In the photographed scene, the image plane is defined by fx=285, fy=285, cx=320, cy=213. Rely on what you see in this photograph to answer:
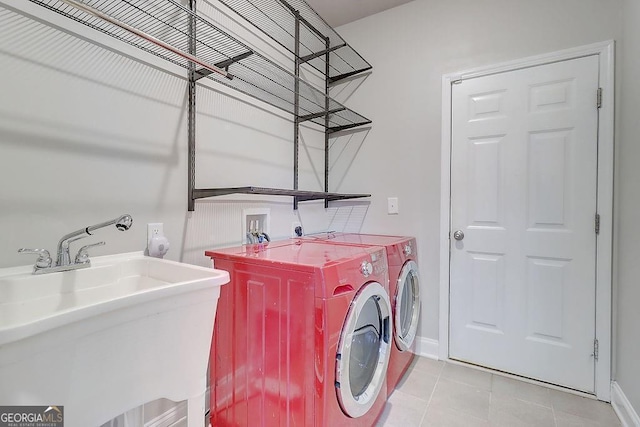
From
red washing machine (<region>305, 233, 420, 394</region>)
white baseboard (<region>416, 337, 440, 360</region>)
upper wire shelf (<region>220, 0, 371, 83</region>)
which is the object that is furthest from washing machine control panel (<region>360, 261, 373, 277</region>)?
upper wire shelf (<region>220, 0, 371, 83</region>)

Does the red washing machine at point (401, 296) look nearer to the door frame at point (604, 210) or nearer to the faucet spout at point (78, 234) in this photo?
the door frame at point (604, 210)

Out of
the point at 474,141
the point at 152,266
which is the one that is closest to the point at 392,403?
the point at 152,266

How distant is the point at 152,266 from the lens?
1.15 m

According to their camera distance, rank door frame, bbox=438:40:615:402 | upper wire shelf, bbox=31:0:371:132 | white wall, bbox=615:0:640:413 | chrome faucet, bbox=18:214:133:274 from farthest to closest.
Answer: door frame, bbox=438:40:615:402
white wall, bbox=615:0:640:413
upper wire shelf, bbox=31:0:371:132
chrome faucet, bbox=18:214:133:274

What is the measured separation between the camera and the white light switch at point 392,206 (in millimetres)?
2271

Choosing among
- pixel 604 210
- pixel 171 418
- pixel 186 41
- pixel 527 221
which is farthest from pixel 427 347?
pixel 186 41

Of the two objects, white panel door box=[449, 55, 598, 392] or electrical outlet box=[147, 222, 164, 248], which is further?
white panel door box=[449, 55, 598, 392]

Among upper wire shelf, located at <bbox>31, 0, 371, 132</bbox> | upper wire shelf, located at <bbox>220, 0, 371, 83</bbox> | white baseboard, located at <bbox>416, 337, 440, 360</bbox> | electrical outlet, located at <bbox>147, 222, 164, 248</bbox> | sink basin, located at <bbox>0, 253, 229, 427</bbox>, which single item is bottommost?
white baseboard, located at <bbox>416, 337, 440, 360</bbox>

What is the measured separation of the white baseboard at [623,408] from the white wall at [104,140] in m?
2.20

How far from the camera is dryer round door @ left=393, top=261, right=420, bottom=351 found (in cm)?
166

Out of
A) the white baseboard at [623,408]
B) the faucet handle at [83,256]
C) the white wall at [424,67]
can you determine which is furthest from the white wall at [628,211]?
the faucet handle at [83,256]

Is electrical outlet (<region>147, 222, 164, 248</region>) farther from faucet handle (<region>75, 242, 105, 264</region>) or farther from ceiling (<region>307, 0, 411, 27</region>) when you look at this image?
ceiling (<region>307, 0, 411, 27</region>)

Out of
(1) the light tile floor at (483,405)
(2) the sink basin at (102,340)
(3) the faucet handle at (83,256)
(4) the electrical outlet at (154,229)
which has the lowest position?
(1) the light tile floor at (483,405)

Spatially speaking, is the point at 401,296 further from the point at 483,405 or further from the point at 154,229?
the point at 154,229
